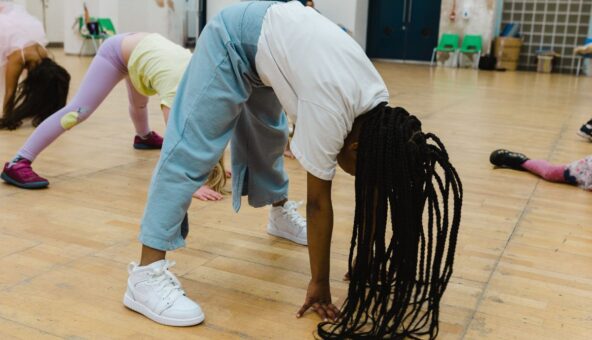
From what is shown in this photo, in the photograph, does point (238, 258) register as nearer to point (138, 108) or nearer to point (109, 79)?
point (109, 79)

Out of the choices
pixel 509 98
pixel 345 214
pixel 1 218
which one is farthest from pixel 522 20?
pixel 1 218

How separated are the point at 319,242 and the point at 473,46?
10.9m

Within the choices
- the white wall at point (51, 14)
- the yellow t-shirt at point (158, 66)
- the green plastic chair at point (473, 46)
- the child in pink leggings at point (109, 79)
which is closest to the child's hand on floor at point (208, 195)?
the child in pink leggings at point (109, 79)

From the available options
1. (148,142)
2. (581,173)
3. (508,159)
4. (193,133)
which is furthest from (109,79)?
(581,173)

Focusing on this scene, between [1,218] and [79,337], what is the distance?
0.94m

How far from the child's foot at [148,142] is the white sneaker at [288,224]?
1.50 meters

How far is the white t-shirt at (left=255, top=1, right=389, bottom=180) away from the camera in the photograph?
1254mm

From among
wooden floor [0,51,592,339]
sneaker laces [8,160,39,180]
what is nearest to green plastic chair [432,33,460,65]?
wooden floor [0,51,592,339]

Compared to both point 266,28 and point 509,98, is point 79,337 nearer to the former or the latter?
point 266,28

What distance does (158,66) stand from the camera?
2.38 meters

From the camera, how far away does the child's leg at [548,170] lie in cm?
288

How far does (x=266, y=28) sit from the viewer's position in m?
1.38

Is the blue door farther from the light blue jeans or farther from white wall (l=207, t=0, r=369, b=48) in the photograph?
the light blue jeans

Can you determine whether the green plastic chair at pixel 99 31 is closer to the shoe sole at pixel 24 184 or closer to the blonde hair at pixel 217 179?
the shoe sole at pixel 24 184
